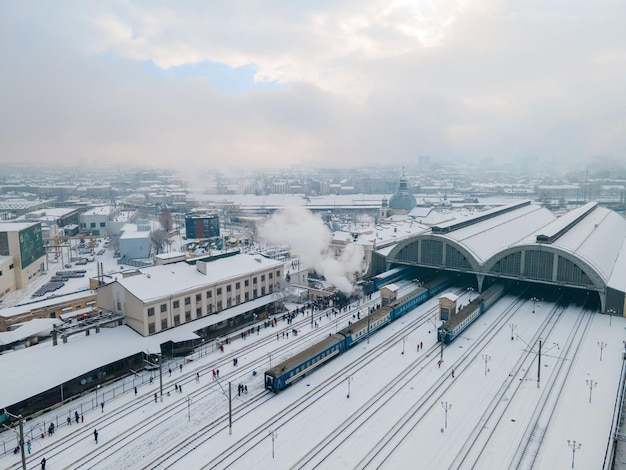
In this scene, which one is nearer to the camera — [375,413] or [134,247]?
[375,413]

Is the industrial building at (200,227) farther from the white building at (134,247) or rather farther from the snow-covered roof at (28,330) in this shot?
the snow-covered roof at (28,330)

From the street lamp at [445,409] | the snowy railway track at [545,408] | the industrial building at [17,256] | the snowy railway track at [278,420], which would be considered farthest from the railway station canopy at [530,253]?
the industrial building at [17,256]

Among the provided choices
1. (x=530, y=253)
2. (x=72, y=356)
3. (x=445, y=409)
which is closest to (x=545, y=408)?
(x=445, y=409)

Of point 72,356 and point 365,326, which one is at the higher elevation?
point 72,356

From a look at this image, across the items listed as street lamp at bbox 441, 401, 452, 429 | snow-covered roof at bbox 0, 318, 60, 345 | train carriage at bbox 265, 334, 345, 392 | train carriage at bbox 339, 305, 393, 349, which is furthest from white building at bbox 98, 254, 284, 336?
street lamp at bbox 441, 401, 452, 429

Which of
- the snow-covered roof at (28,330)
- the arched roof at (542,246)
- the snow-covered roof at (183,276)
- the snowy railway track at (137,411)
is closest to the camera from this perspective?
the snowy railway track at (137,411)

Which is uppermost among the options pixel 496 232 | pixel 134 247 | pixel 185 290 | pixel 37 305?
pixel 496 232

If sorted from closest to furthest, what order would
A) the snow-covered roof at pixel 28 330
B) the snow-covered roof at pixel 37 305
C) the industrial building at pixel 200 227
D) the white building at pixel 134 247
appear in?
the snow-covered roof at pixel 28 330 < the snow-covered roof at pixel 37 305 < the white building at pixel 134 247 < the industrial building at pixel 200 227

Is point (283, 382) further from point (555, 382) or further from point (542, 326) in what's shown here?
point (542, 326)

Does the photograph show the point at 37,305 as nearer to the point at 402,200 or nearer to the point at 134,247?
the point at 134,247
